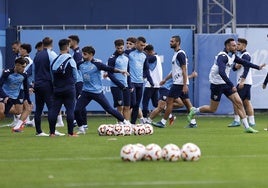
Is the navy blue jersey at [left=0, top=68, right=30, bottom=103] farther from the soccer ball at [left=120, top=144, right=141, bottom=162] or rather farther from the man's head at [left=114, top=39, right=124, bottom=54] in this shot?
the soccer ball at [left=120, top=144, right=141, bottom=162]

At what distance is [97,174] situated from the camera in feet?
41.7

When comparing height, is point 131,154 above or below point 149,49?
below

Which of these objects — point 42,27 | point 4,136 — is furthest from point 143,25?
point 4,136

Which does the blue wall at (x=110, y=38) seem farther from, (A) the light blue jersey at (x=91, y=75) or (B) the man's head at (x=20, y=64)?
(A) the light blue jersey at (x=91, y=75)

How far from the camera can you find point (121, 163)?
1415 cm

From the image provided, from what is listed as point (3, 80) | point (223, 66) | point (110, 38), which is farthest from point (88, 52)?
point (110, 38)

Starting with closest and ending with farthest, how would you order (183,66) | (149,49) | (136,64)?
(183,66)
(136,64)
(149,49)

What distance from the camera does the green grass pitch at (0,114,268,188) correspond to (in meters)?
11.9

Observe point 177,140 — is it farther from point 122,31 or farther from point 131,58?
point 122,31

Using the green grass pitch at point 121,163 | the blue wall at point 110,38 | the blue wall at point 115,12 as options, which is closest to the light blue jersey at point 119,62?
the green grass pitch at point 121,163

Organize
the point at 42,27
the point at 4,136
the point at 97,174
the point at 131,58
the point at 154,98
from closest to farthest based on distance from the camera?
the point at 97,174, the point at 4,136, the point at 131,58, the point at 154,98, the point at 42,27

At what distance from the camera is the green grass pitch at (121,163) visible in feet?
39.0

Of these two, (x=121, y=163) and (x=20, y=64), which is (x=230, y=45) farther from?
(x=121, y=163)

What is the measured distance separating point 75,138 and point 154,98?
296 inches
